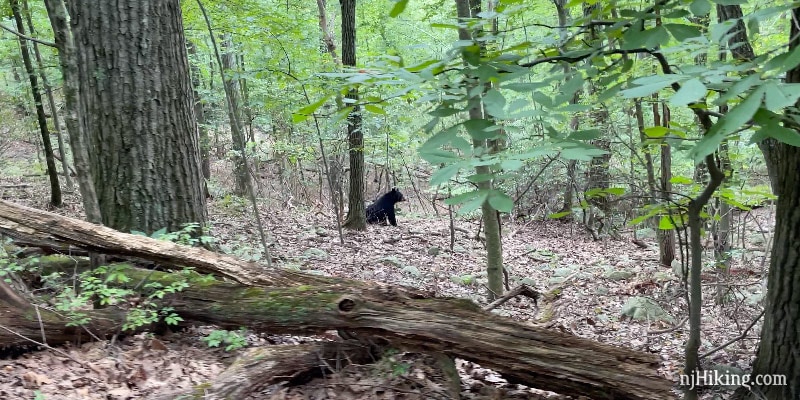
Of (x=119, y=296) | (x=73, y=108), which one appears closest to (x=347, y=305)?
(x=119, y=296)

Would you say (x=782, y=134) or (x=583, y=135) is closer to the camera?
(x=782, y=134)

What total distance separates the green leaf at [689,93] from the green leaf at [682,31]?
45cm

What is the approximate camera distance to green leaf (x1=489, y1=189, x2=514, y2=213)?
123cm

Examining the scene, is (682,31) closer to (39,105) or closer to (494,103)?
(494,103)

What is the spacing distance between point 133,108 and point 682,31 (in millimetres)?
4076

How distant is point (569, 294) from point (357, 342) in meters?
4.35

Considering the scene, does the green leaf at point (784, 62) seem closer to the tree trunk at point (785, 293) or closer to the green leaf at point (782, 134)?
the green leaf at point (782, 134)

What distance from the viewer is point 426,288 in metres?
6.55

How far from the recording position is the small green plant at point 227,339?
331 centimetres

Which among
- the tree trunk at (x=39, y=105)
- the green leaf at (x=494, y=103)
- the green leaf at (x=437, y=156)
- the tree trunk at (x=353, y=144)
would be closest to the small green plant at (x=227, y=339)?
the green leaf at (x=437, y=156)

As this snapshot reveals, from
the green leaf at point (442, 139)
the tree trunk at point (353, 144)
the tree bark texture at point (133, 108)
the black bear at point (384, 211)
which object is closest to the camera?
the green leaf at point (442, 139)

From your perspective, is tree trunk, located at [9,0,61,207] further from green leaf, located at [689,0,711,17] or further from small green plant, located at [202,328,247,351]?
green leaf, located at [689,0,711,17]

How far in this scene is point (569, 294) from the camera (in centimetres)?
667

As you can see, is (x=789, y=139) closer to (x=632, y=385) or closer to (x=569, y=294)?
(x=632, y=385)
